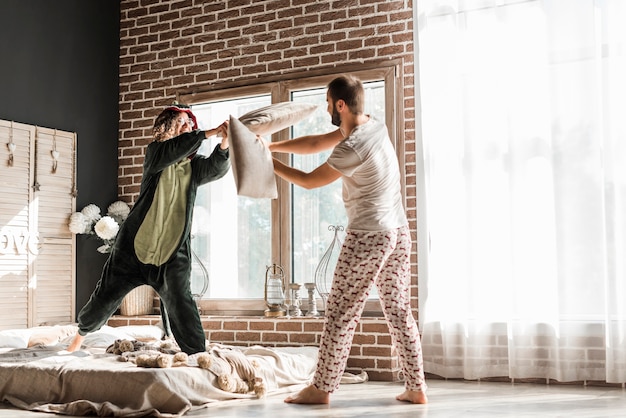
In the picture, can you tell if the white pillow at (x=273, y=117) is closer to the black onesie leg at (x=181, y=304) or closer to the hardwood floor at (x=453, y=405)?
the black onesie leg at (x=181, y=304)

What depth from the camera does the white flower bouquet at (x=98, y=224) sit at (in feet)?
Result: 17.9

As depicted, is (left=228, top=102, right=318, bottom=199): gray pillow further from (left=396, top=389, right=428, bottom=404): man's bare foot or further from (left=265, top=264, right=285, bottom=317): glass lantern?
(left=265, top=264, right=285, bottom=317): glass lantern

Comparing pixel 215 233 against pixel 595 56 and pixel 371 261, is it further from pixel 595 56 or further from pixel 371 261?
pixel 595 56

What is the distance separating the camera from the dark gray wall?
528 cm

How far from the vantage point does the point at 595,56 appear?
434 cm

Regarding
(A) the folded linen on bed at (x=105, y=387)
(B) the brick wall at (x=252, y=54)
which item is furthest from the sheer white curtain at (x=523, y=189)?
(A) the folded linen on bed at (x=105, y=387)

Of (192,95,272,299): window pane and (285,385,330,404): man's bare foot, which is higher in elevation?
(192,95,272,299): window pane

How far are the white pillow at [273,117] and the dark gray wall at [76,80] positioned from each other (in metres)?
2.28

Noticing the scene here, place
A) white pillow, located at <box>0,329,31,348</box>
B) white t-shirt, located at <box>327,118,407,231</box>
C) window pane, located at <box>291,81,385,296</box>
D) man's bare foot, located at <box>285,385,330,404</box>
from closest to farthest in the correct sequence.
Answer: white t-shirt, located at <box>327,118,407,231</box>, man's bare foot, located at <box>285,385,330,404</box>, white pillow, located at <box>0,329,31,348</box>, window pane, located at <box>291,81,385,296</box>

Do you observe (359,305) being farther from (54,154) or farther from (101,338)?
(54,154)

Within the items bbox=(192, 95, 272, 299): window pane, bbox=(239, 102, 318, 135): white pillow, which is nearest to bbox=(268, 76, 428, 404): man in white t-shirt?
bbox=(239, 102, 318, 135): white pillow

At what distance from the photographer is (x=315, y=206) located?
5234 mm

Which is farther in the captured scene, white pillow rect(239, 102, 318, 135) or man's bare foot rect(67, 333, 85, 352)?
man's bare foot rect(67, 333, 85, 352)

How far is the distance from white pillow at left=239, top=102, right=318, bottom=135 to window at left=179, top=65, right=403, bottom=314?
117 cm
